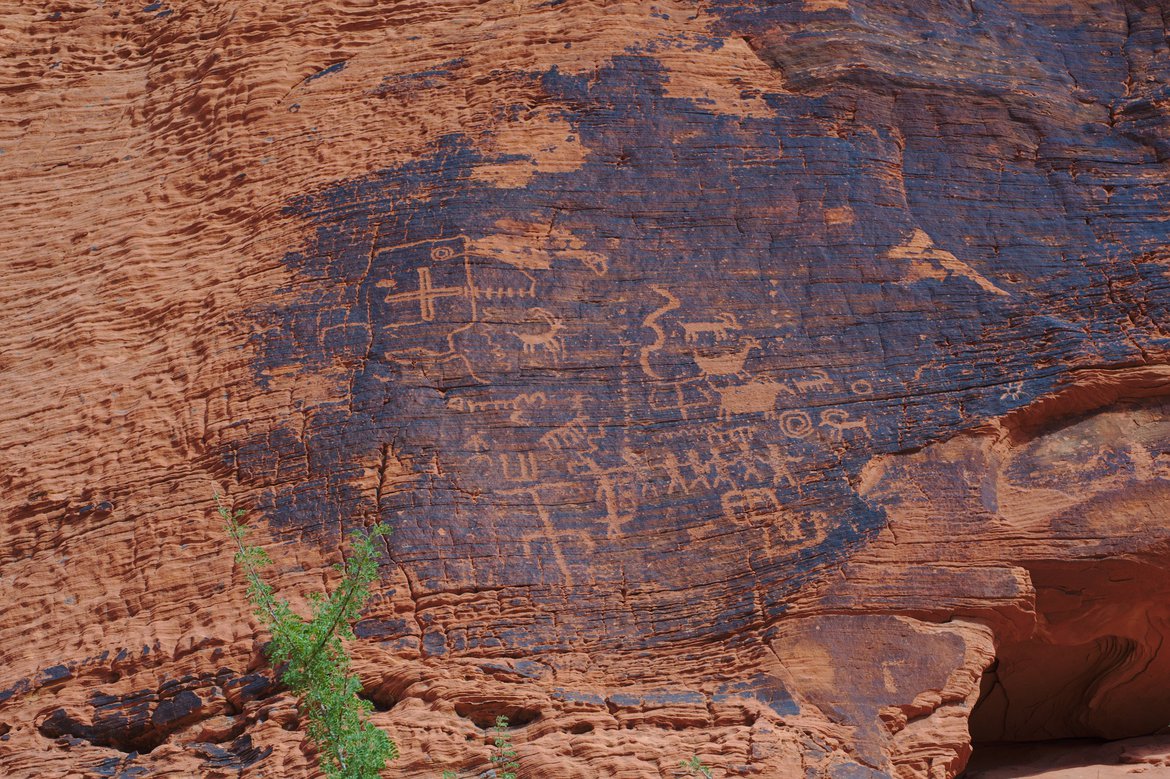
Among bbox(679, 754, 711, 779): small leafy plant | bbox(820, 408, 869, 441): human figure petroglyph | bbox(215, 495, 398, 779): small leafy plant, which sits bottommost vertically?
bbox(679, 754, 711, 779): small leafy plant

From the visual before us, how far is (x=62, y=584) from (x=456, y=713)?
2.24 meters

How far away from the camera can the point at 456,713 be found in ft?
16.1

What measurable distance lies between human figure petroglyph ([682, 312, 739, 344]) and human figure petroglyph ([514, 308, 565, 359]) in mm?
706

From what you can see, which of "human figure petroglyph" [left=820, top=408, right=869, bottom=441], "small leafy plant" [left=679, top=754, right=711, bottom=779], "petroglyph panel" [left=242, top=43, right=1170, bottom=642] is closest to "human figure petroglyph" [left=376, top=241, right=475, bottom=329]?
"petroglyph panel" [left=242, top=43, right=1170, bottom=642]

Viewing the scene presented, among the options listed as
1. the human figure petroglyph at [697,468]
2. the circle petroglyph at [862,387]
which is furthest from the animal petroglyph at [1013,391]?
the human figure petroglyph at [697,468]

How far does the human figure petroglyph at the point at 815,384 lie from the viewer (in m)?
5.82

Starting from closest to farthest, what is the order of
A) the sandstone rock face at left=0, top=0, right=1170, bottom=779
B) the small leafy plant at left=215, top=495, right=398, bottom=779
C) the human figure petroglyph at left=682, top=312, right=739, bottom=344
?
the small leafy plant at left=215, top=495, right=398, bottom=779, the sandstone rock face at left=0, top=0, right=1170, bottom=779, the human figure petroglyph at left=682, top=312, right=739, bottom=344

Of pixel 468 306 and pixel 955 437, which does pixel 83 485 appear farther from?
pixel 955 437

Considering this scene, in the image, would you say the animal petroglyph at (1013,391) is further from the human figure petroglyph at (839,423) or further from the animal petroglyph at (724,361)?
the animal petroglyph at (724,361)

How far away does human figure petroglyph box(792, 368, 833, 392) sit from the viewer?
229 inches

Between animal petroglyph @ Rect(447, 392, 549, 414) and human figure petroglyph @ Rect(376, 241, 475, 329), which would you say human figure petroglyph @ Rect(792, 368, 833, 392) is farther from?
human figure petroglyph @ Rect(376, 241, 475, 329)

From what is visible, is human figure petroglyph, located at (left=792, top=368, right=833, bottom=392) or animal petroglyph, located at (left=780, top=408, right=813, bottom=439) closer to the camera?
animal petroglyph, located at (left=780, top=408, right=813, bottom=439)

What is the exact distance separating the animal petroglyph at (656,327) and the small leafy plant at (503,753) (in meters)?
2.03

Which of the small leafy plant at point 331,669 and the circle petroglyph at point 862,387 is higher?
the circle petroglyph at point 862,387
